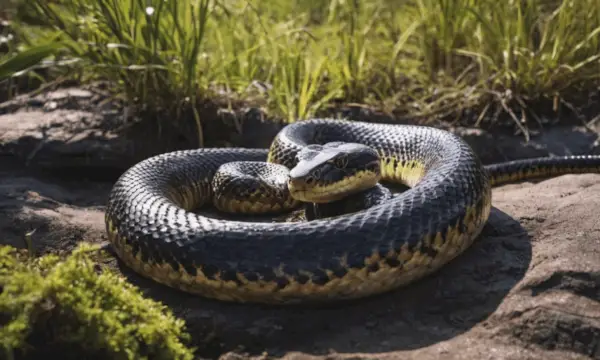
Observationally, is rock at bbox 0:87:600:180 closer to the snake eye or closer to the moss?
the snake eye

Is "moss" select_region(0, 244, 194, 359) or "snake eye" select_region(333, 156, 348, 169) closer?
"moss" select_region(0, 244, 194, 359)

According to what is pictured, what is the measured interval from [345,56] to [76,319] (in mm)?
5217

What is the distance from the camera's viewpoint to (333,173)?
5.35 m

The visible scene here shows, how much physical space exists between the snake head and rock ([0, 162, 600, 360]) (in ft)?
3.29

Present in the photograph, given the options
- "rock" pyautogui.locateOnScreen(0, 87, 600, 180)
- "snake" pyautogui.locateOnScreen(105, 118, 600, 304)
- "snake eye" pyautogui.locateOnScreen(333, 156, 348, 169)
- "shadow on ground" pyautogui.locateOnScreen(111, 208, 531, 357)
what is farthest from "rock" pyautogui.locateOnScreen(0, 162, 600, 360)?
"rock" pyautogui.locateOnScreen(0, 87, 600, 180)

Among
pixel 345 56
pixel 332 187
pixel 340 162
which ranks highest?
pixel 345 56

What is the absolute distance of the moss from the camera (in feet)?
11.8

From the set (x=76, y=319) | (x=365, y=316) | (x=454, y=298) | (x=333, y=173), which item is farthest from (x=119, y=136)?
(x=454, y=298)

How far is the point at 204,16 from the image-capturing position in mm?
7035

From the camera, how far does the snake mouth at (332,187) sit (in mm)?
5230

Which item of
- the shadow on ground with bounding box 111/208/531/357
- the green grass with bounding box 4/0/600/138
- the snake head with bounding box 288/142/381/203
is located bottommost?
the shadow on ground with bounding box 111/208/531/357

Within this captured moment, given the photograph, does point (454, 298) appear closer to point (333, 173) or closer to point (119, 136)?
point (333, 173)

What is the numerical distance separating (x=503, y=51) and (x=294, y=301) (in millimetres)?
4730

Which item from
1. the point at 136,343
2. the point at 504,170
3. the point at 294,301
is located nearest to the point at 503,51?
the point at 504,170
